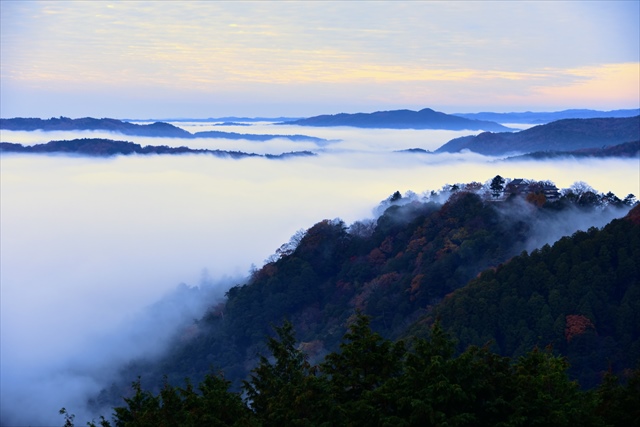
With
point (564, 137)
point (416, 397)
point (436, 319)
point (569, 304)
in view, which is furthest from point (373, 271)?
point (564, 137)

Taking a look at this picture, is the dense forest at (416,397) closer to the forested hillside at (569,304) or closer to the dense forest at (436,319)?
the dense forest at (436,319)

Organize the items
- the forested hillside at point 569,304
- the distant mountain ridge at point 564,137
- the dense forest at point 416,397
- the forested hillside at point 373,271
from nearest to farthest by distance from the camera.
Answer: the dense forest at point 416,397 < the forested hillside at point 569,304 < the forested hillside at point 373,271 < the distant mountain ridge at point 564,137

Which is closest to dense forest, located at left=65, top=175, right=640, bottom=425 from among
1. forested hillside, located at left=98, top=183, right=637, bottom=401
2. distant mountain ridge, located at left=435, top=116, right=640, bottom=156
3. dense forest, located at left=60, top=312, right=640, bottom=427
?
dense forest, located at left=60, top=312, right=640, bottom=427

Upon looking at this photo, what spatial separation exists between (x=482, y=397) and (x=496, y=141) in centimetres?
17963

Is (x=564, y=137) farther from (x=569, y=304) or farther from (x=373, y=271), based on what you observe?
(x=569, y=304)

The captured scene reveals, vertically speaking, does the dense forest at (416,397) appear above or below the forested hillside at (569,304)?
above

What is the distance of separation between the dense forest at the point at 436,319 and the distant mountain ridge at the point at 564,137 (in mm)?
106340

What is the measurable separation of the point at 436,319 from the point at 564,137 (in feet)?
565

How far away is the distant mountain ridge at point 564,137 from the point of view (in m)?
178

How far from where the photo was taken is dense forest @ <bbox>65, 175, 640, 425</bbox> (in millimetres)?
15914

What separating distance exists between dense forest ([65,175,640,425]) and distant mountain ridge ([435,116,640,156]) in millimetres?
106340

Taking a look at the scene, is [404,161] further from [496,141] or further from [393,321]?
[393,321]

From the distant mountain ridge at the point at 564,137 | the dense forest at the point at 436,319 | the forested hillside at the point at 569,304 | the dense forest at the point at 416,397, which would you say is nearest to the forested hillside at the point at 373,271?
the dense forest at the point at 436,319

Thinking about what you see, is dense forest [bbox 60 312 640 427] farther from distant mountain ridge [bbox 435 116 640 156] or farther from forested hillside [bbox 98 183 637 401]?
distant mountain ridge [bbox 435 116 640 156]
